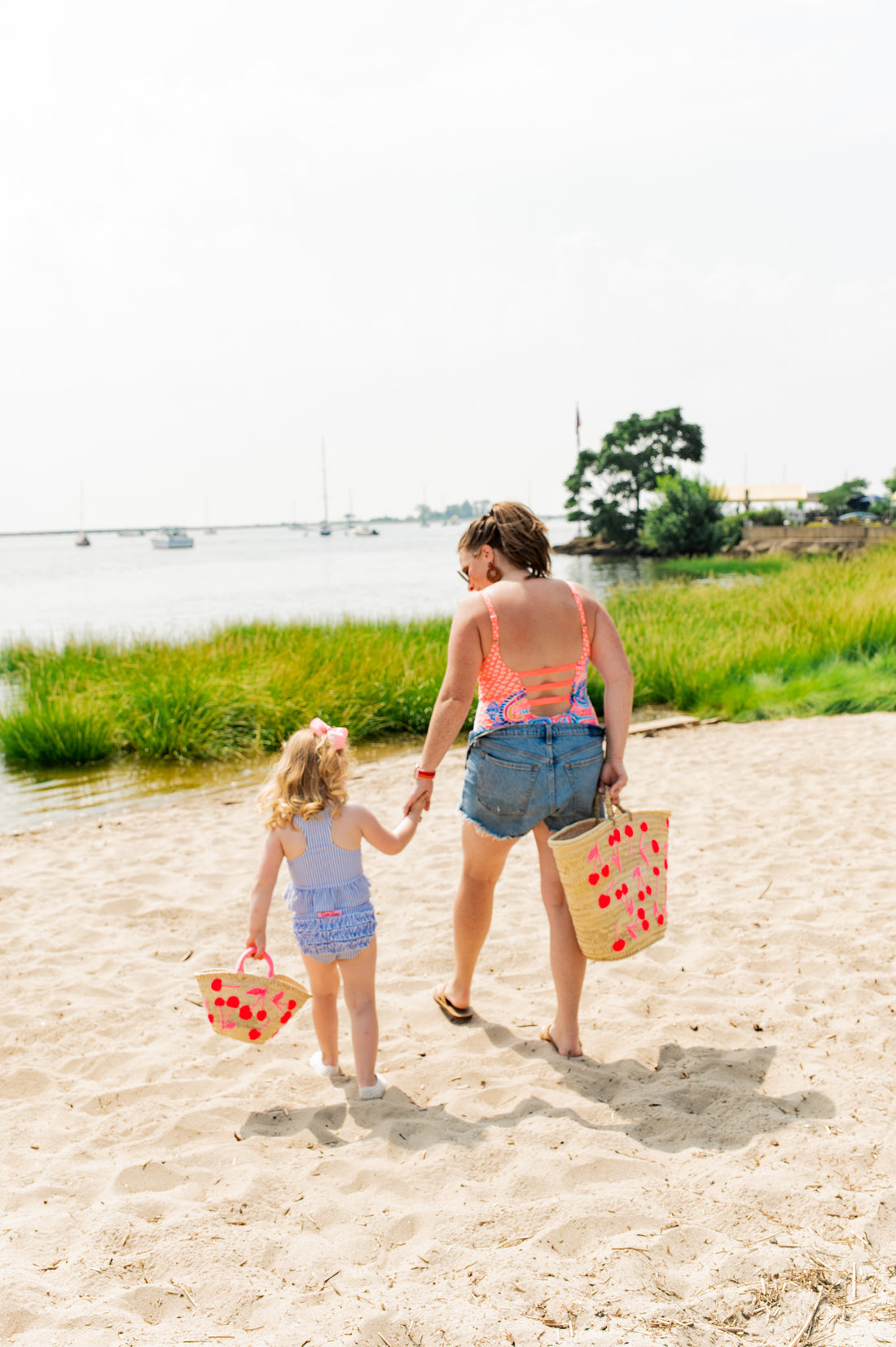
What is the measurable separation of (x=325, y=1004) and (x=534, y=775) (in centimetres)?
106

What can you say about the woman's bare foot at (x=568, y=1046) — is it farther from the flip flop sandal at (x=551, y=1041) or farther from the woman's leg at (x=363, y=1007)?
the woman's leg at (x=363, y=1007)

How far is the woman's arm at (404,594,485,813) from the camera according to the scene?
119 inches

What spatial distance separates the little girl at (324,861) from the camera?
9.82 ft

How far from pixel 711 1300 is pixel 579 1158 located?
0.64 m

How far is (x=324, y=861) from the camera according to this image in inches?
120

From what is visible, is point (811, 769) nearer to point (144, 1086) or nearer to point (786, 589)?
point (144, 1086)

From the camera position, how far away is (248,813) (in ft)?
23.2

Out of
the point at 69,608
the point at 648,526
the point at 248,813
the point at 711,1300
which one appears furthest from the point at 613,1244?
the point at 648,526

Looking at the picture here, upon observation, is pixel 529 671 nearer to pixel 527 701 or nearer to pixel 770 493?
pixel 527 701

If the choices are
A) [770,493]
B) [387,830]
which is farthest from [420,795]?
[770,493]

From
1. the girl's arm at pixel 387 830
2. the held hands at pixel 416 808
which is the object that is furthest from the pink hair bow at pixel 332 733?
the held hands at pixel 416 808

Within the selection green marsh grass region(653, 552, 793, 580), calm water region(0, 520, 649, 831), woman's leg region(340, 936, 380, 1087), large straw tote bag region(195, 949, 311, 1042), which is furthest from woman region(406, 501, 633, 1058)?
green marsh grass region(653, 552, 793, 580)

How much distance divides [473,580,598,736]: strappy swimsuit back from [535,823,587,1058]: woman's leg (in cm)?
39

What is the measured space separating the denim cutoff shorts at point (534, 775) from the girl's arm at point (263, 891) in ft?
2.15
